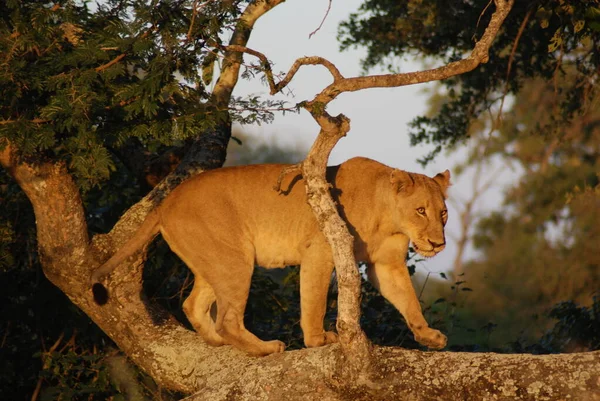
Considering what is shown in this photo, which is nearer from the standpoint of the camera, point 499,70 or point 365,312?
point 365,312

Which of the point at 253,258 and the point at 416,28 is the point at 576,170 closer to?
the point at 416,28

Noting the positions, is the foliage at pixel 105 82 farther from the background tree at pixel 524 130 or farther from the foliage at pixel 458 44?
the foliage at pixel 458 44

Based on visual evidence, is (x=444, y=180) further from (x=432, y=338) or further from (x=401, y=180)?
(x=432, y=338)

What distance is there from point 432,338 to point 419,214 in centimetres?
76

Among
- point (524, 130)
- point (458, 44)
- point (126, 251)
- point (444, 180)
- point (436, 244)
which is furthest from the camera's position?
point (524, 130)

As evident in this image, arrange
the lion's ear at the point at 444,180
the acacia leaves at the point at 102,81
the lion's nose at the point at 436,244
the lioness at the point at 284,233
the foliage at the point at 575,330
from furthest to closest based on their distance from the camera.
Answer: the foliage at the point at 575,330 < the lion's ear at the point at 444,180 < the lion's nose at the point at 436,244 < the lioness at the point at 284,233 < the acacia leaves at the point at 102,81

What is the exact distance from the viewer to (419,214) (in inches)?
222

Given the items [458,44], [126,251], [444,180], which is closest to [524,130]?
[458,44]

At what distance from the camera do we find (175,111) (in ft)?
16.8

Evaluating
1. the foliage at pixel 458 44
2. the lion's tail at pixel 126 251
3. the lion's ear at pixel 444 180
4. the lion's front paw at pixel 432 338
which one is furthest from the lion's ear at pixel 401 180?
the foliage at pixel 458 44

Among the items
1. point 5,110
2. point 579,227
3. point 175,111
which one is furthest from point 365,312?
point 579,227

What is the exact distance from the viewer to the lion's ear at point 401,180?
5.62m

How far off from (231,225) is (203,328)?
2.18ft

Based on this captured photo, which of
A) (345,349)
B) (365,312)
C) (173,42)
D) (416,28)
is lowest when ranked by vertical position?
(365,312)
